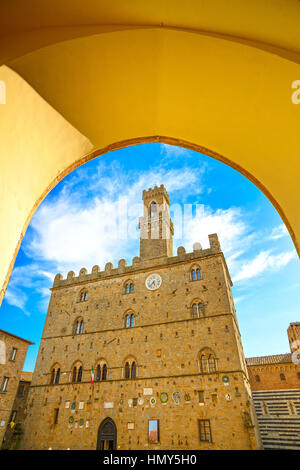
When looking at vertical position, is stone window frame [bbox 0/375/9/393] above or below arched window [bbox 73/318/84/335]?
below

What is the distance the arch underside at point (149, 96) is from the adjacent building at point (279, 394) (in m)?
A: 24.5

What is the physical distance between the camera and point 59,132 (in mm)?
2822

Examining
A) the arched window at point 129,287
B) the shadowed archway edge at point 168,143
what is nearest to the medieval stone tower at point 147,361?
the arched window at point 129,287

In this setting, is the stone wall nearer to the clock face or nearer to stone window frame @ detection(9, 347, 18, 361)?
the clock face

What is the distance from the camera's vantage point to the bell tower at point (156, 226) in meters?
24.0

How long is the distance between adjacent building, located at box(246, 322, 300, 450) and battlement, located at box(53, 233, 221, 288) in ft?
46.0

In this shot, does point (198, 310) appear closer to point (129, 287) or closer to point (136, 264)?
point (129, 287)

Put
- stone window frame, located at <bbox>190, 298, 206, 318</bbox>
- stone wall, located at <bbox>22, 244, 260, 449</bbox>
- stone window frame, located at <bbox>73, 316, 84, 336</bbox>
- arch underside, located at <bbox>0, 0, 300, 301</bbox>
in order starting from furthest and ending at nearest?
stone window frame, located at <bbox>73, 316, 84, 336</bbox> < stone window frame, located at <bbox>190, 298, 206, 318</bbox> < stone wall, located at <bbox>22, 244, 260, 449</bbox> < arch underside, located at <bbox>0, 0, 300, 301</bbox>

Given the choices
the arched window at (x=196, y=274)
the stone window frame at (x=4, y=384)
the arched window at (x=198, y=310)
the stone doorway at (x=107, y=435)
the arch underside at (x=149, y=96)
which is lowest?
the stone doorway at (x=107, y=435)

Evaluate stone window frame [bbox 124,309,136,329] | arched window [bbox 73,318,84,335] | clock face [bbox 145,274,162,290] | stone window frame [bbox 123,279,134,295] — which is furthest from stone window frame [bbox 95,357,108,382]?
clock face [bbox 145,274,162,290]

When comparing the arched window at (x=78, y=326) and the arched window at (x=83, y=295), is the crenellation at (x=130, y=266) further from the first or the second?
the arched window at (x=78, y=326)

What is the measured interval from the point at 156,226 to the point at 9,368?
1694cm

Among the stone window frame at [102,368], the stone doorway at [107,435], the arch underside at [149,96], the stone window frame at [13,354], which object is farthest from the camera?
the stone window frame at [13,354]

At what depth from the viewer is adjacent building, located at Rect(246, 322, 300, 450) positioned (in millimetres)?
20656
